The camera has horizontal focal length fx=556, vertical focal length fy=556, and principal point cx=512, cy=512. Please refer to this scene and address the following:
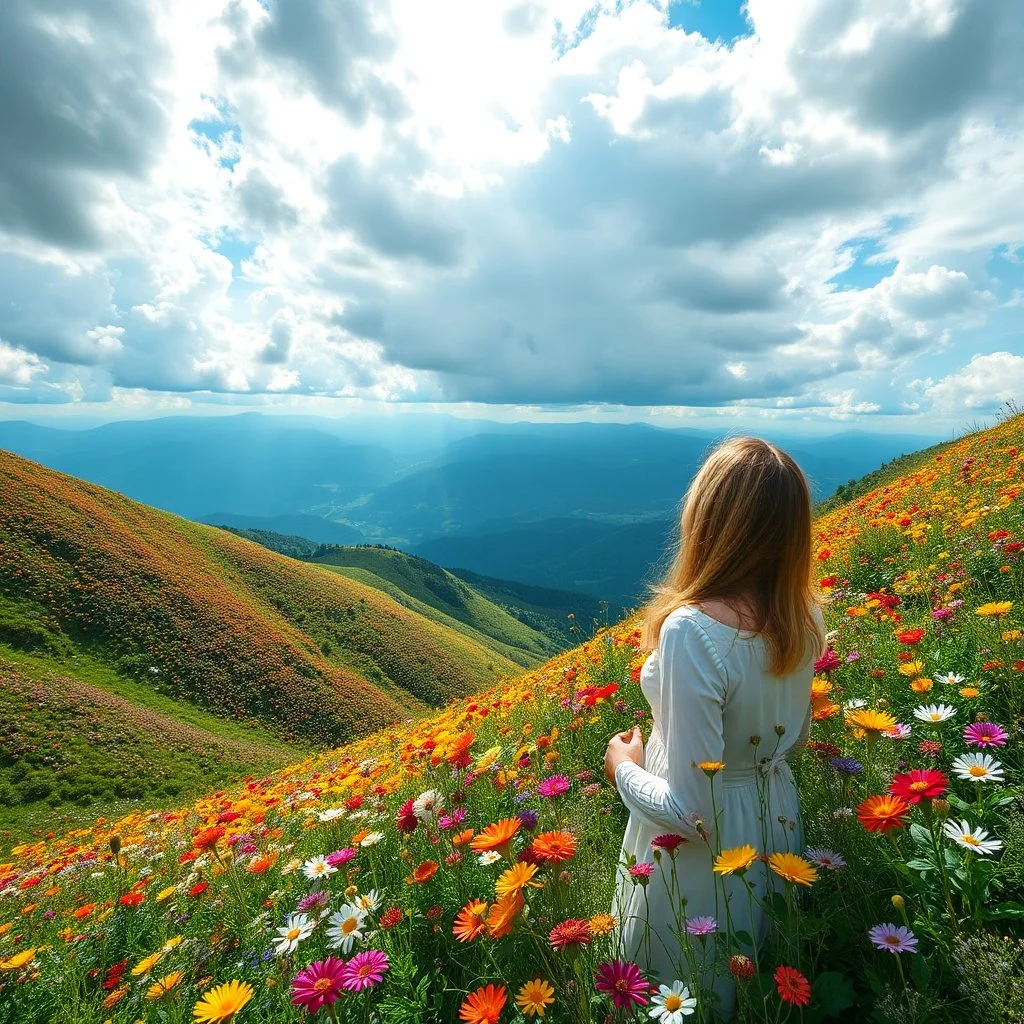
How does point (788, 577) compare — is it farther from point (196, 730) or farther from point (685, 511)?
point (196, 730)

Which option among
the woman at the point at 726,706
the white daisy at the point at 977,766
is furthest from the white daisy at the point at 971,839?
the woman at the point at 726,706

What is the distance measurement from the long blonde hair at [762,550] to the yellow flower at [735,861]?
24.2 inches

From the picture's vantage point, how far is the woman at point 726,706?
1700 millimetres

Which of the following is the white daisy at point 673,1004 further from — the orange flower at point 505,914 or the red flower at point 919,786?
the red flower at point 919,786

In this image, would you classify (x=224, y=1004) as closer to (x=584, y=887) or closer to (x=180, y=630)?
(x=584, y=887)

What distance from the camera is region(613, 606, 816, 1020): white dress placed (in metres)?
1.68

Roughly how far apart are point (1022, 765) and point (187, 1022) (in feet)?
10.5

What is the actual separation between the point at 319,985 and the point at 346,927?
1.62ft

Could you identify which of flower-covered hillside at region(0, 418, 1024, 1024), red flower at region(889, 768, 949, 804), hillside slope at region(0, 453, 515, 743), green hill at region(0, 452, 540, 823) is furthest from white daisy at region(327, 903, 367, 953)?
hillside slope at region(0, 453, 515, 743)

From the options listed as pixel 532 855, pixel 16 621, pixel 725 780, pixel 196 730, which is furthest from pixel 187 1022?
pixel 16 621

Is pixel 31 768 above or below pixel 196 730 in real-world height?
above

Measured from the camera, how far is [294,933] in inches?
77.4

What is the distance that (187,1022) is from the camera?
2092mm

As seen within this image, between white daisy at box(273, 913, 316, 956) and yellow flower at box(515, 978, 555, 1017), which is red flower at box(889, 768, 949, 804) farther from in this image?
white daisy at box(273, 913, 316, 956)
